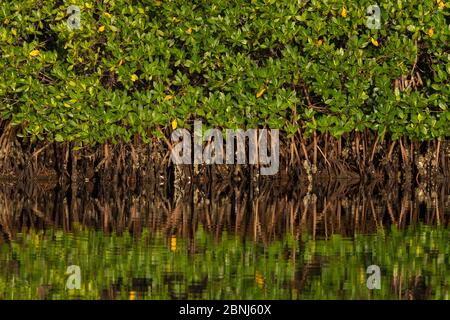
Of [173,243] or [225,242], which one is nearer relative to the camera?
[173,243]

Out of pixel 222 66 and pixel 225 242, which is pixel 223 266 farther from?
pixel 222 66

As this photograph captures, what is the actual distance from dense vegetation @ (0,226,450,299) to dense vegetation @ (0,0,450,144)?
442cm

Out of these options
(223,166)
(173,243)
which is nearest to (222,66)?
(223,166)

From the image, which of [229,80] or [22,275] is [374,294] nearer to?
[22,275]

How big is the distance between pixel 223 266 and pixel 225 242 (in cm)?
145

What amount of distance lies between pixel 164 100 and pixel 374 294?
7996 mm

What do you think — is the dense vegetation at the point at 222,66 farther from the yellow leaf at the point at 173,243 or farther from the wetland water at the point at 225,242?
the yellow leaf at the point at 173,243

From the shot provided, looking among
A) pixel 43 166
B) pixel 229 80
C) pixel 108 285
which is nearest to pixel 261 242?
pixel 108 285

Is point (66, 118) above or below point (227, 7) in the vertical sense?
below

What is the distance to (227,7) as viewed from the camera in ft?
57.8

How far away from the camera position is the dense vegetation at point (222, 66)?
17.5m

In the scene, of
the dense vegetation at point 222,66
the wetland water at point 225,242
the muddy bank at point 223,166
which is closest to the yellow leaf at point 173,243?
the wetland water at point 225,242

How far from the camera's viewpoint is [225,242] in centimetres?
1300
